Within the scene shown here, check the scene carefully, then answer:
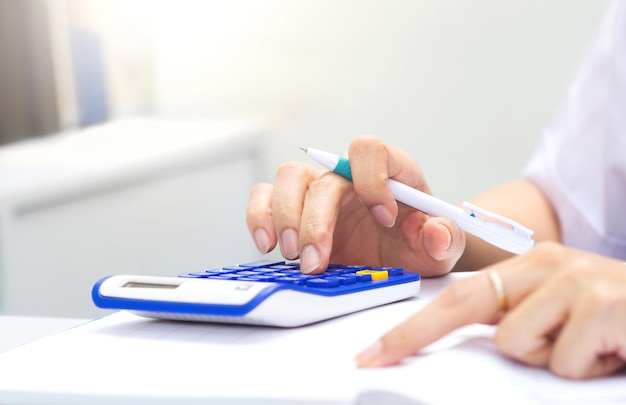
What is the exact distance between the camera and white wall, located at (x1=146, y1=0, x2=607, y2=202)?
1.28 m

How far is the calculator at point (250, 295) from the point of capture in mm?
368

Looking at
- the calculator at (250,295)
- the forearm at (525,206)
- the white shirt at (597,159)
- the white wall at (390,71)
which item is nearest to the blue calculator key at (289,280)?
the calculator at (250,295)

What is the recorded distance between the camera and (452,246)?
535mm

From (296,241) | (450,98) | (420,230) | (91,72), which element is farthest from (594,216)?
(91,72)

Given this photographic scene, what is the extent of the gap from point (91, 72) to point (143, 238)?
0.33 m

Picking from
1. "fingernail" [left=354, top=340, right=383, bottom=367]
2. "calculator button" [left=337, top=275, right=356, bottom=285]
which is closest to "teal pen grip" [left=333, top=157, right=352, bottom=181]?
"calculator button" [left=337, top=275, right=356, bottom=285]

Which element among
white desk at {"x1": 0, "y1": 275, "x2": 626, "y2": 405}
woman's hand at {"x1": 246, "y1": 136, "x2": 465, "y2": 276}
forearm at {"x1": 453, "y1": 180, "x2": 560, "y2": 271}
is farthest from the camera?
forearm at {"x1": 453, "y1": 180, "x2": 560, "y2": 271}

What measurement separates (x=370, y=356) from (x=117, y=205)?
1.08 meters

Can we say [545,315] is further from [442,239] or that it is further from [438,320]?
[442,239]

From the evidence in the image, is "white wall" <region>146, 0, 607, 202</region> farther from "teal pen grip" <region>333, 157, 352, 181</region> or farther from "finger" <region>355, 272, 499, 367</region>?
"finger" <region>355, 272, 499, 367</region>

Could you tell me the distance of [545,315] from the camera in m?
0.31

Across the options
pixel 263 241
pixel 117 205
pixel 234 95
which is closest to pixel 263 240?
pixel 263 241

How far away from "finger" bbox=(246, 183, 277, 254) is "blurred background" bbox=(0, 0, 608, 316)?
72cm

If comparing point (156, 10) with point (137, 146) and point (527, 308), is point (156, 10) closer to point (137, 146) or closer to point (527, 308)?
point (137, 146)
